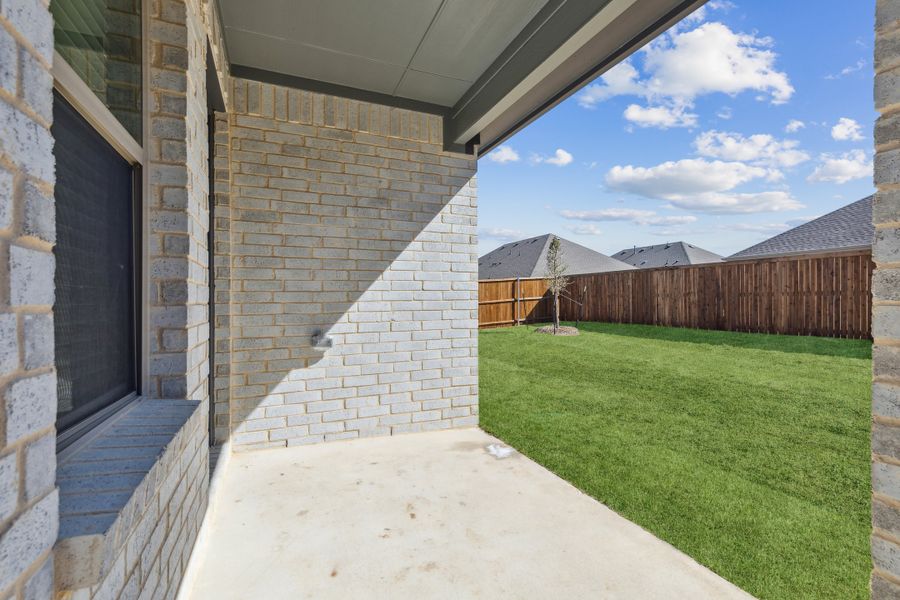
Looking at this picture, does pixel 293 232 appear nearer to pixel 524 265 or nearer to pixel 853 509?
pixel 853 509

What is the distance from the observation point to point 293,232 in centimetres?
341

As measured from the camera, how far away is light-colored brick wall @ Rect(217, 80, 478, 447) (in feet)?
10.8

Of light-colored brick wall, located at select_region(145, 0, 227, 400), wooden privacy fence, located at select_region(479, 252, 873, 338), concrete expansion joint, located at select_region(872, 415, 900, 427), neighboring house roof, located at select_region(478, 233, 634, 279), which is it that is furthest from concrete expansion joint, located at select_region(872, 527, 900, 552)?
neighboring house roof, located at select_region(478, 233, 634, 279)

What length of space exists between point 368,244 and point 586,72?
85.3 inches

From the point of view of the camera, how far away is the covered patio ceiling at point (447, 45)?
241cm

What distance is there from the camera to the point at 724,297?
9.23 m

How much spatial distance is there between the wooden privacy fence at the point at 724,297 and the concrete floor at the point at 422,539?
749 cm

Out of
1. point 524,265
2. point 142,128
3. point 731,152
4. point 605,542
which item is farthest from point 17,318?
point 731,152

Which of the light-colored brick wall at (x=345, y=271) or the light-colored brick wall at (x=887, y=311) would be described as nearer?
the light-colored brick wall at (x=887, y=311)

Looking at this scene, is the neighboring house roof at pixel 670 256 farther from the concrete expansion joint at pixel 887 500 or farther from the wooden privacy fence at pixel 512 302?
the concrete expansion joint at pixel 887 500

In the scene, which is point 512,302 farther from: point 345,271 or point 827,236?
point 345,271

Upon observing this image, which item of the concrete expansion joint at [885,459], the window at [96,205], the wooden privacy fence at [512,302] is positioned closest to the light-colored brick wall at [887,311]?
the concrete expansion joint at [885,459]

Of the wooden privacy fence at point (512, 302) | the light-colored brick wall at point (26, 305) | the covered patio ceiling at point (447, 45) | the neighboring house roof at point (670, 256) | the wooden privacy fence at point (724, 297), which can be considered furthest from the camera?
the neighboring house roof at point (670, 256)

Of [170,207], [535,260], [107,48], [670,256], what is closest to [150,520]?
[170,207]
